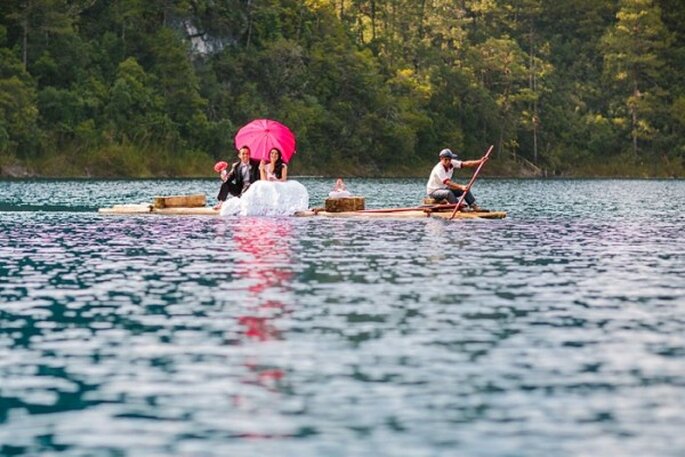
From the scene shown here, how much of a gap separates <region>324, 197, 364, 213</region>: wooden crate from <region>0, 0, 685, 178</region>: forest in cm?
5839

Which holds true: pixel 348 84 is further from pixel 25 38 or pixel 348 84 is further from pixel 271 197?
pixel 271 197

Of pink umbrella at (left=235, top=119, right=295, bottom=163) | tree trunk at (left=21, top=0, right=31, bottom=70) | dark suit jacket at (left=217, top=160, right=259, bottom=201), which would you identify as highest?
tree trunk at (left=21, top=0, right=31, bottom=70)

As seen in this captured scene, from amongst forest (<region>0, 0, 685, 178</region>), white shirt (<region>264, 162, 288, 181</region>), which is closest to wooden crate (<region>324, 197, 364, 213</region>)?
white shirt (<region>264, 162, 288, 181</region>)

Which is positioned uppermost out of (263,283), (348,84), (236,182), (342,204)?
(348,84)

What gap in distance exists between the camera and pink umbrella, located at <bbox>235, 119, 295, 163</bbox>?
45.3 metres

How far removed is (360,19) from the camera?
158750mm

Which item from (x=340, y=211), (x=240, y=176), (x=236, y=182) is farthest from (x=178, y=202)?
(x=340, y=211)

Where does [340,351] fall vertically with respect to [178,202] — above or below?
below

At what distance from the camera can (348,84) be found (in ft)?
449

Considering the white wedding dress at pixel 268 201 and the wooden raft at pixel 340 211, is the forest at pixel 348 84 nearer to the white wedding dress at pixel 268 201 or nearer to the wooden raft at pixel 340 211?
the wooden raft at pixel 340 211

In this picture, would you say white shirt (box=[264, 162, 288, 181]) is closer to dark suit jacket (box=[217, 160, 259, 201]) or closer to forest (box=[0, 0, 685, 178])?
dark suit jacket (box=[217, 160, 259, 201])

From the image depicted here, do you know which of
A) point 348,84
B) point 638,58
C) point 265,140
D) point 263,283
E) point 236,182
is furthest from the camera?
point 638,58

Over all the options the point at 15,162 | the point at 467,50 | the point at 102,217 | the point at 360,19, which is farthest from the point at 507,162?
the point at 102,217

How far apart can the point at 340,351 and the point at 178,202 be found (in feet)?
98.9
